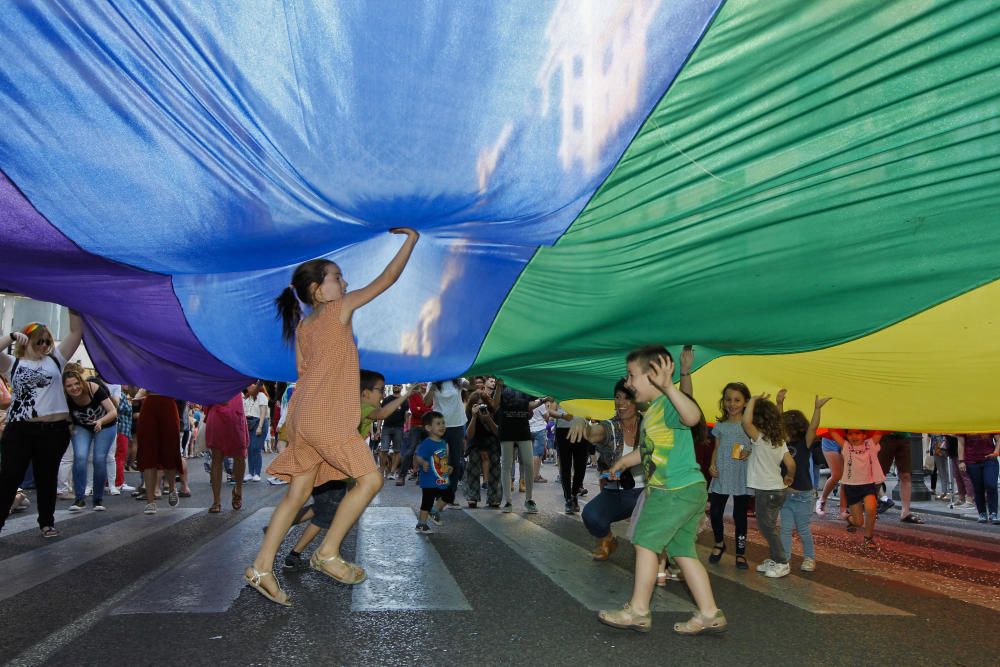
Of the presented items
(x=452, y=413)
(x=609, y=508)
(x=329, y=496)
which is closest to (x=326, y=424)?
(x=329, y=496)

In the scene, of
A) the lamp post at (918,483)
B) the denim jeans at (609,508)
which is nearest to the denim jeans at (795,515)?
the denim jeans at (609,508)

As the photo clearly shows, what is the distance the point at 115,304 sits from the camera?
6.24m

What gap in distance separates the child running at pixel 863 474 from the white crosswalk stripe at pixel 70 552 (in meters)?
7.07

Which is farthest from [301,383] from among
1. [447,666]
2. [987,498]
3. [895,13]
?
[987,498]

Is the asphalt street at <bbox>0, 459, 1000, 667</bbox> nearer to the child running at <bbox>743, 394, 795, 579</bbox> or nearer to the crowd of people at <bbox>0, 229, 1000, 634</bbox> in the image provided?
the crowd of people at <bbox>0, 229, 1000, 634</bbox>

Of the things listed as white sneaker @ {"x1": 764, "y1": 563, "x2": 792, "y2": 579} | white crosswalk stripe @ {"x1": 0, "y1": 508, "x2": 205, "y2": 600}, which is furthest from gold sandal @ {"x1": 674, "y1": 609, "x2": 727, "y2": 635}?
white crosswalk stripe @ {"x1": 0, "y1": 508, "x2": 205, "y2": 600}

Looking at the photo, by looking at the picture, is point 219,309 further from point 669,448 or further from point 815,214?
point 815,214

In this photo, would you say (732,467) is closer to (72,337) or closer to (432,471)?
(432,471)

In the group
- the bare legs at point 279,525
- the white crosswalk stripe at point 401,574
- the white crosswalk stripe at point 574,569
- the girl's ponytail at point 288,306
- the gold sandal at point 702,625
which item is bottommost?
the white crosswalk stripe at point 574,569

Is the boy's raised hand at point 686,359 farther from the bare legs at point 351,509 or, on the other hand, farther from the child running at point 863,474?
the child running at point 863,474

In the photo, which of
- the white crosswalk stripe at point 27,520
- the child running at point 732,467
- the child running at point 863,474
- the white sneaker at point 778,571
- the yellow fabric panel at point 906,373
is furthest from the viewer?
the child running at point 863,474

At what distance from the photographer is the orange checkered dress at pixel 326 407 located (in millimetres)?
4355

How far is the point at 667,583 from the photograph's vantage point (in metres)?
6.27

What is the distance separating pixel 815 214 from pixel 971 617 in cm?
280
